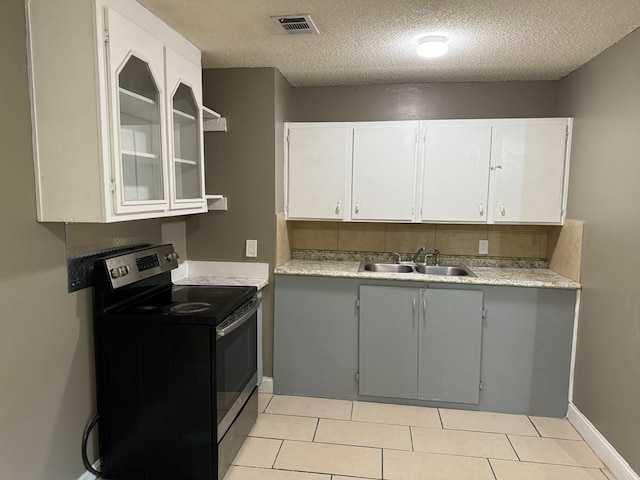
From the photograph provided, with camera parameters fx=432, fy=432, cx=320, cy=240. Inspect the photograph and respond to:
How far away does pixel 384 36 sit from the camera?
228cm

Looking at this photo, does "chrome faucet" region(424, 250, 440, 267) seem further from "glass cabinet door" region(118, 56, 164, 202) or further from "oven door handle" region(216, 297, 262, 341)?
"glass cabinet door" region(118, 56, 164, 202)

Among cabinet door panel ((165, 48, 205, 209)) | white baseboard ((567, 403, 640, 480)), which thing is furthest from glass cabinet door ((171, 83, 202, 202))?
white baseboard ((567, 403, 640, 480))

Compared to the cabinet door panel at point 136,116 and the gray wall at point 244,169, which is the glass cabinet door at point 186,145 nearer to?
the cabinet door panel at point 136,116

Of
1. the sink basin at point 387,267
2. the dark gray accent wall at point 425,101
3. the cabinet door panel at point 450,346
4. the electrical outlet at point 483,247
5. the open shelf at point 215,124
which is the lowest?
the cabinet door panel at point 450,346

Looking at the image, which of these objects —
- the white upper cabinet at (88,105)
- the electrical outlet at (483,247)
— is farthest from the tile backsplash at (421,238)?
the white upper cabinet at (88,105)

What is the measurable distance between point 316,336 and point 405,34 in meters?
1.94

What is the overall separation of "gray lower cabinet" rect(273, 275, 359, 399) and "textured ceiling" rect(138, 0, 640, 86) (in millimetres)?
1428

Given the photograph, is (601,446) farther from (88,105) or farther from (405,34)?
(88,105)

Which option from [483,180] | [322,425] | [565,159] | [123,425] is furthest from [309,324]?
[565,159]

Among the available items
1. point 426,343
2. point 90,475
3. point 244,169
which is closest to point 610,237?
point 426,343

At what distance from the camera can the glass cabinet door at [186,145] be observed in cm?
223

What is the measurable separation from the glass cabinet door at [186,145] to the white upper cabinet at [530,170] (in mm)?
1936

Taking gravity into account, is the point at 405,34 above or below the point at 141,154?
above

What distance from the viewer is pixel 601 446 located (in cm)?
233
